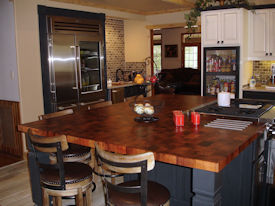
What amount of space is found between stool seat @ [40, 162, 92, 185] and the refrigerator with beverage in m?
3.88

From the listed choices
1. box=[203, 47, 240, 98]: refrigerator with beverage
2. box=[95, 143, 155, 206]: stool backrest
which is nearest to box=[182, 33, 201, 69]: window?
box=[203, 47, 240, 98]: refrigerator with beverage

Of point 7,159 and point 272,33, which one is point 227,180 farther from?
point 272,33

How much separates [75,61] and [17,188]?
253cm

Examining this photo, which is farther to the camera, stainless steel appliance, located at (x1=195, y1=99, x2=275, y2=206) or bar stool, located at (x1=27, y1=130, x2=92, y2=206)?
stainless steel appliance, located at (x1=195, y1=99, x2=275, y2=206)

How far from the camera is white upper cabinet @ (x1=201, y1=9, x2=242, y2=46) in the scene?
5430 mm

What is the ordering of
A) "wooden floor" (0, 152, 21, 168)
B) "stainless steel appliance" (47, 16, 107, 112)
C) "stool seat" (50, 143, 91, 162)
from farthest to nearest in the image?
"stainless steel appliance" (47, 16, 107, 112) → "wooden floor" (0, 152, 21, 168) → "stool seat" (50, 143, 91, 162)

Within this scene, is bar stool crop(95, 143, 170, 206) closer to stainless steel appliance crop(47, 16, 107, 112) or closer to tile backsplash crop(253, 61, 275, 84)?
stainless steel appliance crop(47, 16, 107, 112)

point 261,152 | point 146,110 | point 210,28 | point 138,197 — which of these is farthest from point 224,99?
point 210,28

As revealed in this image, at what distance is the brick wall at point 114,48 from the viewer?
7.59 metres

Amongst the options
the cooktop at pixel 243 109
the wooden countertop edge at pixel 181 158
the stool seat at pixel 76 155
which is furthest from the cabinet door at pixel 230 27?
the stool seat at pixel 76 155

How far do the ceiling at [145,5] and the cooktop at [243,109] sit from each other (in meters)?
2.91

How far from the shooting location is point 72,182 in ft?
7.82

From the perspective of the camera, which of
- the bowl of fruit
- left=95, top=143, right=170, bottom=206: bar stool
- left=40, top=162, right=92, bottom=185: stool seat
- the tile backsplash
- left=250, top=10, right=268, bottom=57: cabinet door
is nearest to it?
left=95, top=143, right=170, bottom=206: bar stool

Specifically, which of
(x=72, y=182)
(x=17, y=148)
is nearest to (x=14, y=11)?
(x=17, y=148)
